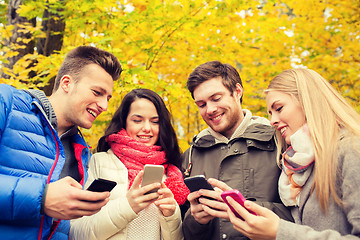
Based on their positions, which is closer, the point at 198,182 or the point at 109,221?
the point at 198,182

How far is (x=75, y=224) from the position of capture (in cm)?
221

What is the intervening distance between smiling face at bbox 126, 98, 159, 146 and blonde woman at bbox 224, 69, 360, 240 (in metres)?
1.11

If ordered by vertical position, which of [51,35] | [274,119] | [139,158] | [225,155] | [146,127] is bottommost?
[139,158]

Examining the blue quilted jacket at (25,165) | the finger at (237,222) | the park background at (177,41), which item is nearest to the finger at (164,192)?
the finger at (237,222)

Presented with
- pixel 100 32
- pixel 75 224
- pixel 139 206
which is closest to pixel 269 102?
pixel 139 206

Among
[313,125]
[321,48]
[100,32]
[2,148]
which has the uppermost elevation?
[321,48]

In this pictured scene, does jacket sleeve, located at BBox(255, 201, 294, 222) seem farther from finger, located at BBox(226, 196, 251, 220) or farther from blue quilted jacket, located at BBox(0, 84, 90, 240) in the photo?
blue quilted jacket, located at BBox(0, 84, 90, 240)

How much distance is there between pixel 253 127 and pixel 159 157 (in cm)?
86

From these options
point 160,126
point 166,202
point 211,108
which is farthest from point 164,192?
point 211,108

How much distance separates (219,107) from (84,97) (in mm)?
1179

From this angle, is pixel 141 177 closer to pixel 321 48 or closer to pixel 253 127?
pixel 253 127

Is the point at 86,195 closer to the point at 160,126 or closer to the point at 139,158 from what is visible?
the point at 139,158

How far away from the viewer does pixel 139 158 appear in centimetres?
245

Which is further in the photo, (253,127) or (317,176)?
(253,127)
